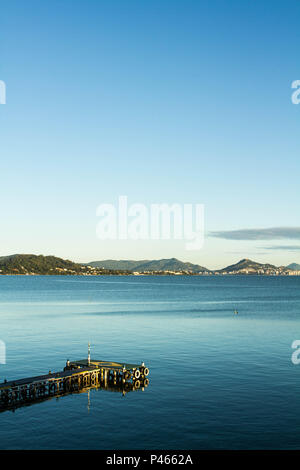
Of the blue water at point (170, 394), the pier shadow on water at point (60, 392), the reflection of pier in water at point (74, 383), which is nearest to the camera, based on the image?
the blue water at point (170, 394)

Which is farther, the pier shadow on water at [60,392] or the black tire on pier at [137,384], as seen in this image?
the black tire on pier at [137,384]

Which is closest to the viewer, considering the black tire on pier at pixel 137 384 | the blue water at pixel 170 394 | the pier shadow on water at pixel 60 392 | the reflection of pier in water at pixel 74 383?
the blue water at pixel 170 394

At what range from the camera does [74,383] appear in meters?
47.9

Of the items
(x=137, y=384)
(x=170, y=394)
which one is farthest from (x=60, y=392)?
(x=170, y=394)

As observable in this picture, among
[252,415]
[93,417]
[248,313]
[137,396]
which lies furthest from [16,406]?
[248,313]

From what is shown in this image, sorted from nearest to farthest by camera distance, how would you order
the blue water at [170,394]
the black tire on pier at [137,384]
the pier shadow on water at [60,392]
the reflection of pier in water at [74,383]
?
the blue water at [170,394], the pier shadow on water at [60,392], the reflection of pier in water at [74,383], the black tire on pier at [137,384]

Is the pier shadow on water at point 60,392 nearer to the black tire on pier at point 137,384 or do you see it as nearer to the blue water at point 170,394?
the black tire on pier at point 137,384

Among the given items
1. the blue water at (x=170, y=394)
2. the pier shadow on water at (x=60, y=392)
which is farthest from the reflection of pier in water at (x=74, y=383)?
the blue water at (x=170, y=394)

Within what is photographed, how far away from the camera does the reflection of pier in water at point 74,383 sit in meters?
41.5

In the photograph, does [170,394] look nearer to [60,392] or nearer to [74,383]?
[74,383]

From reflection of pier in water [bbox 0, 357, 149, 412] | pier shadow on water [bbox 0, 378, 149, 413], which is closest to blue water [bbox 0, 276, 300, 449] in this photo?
pier shadow on water [bbox 0, 378, 149, 413]

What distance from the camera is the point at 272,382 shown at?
157 ft
